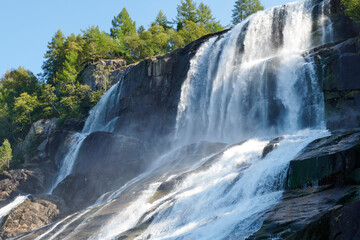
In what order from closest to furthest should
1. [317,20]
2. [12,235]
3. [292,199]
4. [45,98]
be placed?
[292,199], [12,235], [317,20], [45,98]

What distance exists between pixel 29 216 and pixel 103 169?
8038 mm

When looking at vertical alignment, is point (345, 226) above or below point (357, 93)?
below

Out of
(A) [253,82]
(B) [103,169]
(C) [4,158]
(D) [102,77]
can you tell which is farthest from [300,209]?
(D) [102,77]

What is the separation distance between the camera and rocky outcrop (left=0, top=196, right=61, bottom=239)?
1091 inches

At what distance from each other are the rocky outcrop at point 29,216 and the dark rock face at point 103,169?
252 cm

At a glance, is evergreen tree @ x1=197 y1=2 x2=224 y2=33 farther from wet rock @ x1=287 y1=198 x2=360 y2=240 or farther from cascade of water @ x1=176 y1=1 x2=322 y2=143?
wet rock @ x1=287 y1=198 x2=360 y2=240

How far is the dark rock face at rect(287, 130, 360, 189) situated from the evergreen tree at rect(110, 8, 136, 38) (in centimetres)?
6871

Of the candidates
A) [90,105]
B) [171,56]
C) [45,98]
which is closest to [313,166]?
[171,56]

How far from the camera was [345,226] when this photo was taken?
7.83 m

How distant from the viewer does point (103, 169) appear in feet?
115

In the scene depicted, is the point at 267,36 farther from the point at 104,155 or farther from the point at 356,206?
the point at 356,206

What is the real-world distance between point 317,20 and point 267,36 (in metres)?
4.87

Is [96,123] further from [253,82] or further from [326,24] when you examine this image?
[326,24]

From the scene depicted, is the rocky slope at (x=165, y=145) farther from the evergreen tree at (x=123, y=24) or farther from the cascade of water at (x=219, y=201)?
the evergreen tree at (x=123, y=24)
